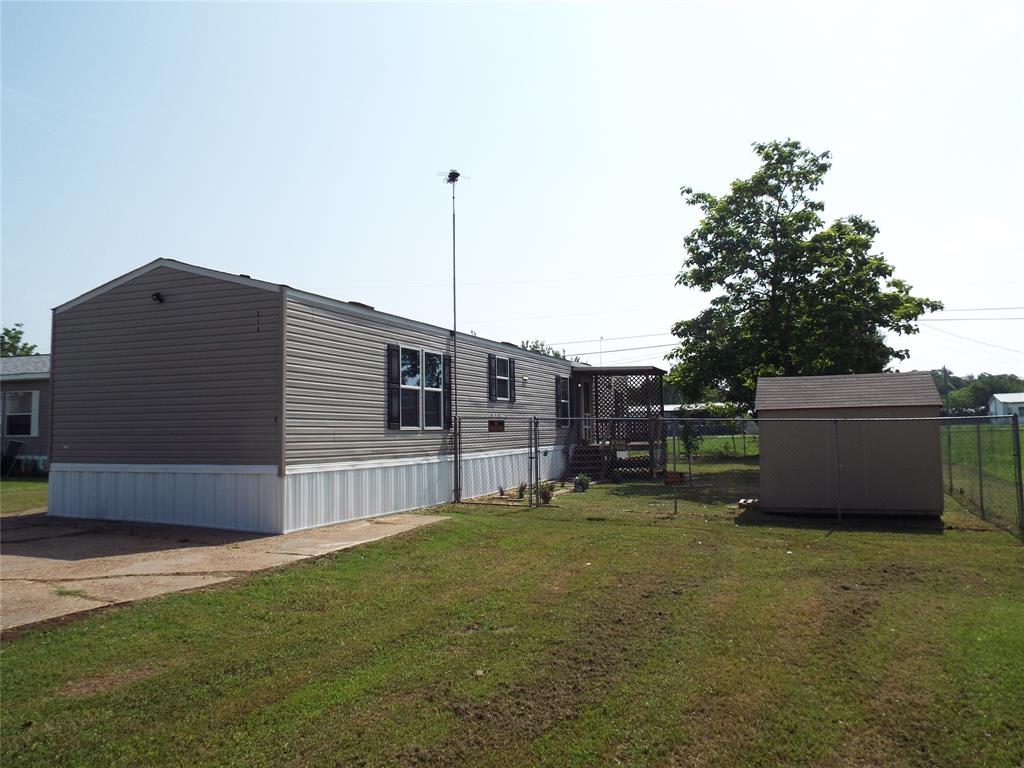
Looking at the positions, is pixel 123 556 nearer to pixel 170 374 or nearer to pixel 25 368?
pixel 170 374

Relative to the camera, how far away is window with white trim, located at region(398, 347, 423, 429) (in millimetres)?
12094

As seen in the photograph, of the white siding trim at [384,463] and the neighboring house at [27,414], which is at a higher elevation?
the neighboring house at [27,414]

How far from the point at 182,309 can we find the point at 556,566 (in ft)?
21.9

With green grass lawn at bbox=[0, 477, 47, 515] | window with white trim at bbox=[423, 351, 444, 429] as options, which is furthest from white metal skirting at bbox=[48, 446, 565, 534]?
green grass lawn at bbox=[0, 477, 47, 515]

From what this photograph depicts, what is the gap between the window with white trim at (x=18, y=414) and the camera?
19.6 metres

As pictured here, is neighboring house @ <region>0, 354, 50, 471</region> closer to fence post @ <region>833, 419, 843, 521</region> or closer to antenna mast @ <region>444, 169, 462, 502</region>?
antenna mast @ <region>444, 169, 462, 502</region>

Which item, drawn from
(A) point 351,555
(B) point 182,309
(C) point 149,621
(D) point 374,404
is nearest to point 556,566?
(A) point 351,555

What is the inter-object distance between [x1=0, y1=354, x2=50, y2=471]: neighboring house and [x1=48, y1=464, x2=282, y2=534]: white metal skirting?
32.3 ft

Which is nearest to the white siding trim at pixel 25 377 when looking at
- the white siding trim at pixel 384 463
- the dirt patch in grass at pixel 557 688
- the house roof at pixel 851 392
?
the white siding trim at pixel 384 463

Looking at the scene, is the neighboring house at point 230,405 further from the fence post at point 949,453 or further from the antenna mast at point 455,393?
the fence post at point 949,453

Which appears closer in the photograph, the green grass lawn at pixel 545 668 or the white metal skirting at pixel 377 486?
the green grass lawn at pixel 545 668

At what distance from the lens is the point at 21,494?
14445 millimetres

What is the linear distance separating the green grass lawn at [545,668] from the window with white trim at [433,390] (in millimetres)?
5427

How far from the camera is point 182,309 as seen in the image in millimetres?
10188
